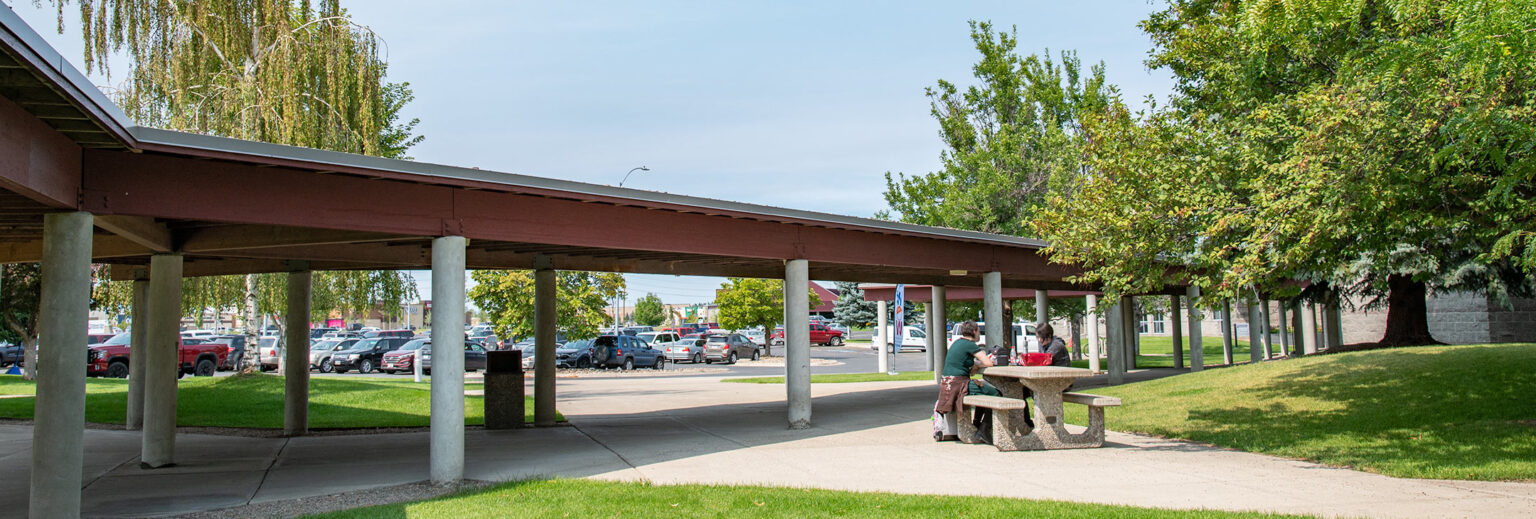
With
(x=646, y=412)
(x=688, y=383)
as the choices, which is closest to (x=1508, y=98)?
(x=646, y=412)

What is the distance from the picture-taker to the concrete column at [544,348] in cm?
1602

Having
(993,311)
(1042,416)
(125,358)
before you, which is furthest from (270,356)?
(1042,416)

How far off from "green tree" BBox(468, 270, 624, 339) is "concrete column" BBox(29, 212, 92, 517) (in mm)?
23871

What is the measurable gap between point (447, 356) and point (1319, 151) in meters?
8.96

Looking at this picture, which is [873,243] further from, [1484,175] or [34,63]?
[34,63]

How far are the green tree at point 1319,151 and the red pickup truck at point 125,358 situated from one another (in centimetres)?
2944

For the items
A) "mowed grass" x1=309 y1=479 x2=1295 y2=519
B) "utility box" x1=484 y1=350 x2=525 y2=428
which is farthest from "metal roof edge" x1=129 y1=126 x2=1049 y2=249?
"utility box" x1=484 y1=350 x2=525 y2=428

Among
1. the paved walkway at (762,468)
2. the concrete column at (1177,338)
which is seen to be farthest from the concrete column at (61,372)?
the concrete column at (1177,338)

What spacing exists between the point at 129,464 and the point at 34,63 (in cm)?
811

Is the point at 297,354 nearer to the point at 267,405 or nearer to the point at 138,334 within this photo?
the point at 138,334

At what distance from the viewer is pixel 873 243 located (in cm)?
1614

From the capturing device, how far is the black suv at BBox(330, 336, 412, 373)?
123ft

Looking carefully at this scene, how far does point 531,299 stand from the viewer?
32656mm

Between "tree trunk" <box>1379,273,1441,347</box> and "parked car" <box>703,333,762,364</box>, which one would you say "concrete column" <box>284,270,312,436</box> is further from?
"parked car" <box>703,333,762,364</box>
